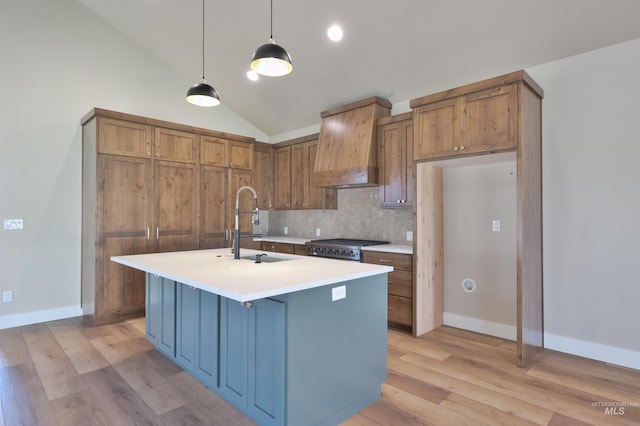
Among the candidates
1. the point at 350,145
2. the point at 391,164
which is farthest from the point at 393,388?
the point at 350,145

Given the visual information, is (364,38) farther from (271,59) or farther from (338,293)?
(338,293)

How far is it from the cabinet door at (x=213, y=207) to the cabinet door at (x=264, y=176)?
0.84 m

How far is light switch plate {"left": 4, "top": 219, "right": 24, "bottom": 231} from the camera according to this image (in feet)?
12.4

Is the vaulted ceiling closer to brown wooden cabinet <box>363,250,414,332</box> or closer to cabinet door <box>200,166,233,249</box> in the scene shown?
cabinet door <box>200,166,233,249</box>

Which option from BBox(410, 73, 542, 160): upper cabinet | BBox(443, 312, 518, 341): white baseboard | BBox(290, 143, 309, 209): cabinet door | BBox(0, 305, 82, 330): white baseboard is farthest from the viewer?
BBox(290, 143, 309, 209): cabinet door

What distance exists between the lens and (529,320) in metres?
2.95

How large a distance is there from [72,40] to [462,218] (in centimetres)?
509

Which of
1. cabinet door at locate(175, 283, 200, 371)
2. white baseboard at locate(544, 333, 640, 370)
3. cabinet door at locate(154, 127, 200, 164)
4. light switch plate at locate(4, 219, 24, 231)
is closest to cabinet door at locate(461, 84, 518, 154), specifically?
white baseboard at locate(544, 333, 640, 370)

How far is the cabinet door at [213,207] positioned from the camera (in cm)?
469

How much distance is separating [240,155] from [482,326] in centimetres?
385

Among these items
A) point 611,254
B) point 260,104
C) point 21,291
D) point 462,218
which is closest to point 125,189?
point 21,291

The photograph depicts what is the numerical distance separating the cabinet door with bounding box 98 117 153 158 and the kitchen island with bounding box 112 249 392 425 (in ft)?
6.29

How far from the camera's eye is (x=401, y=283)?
3697 millimetres

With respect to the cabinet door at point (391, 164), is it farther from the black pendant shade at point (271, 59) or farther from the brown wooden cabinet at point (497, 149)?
the black pendant shade at point (271, 59)
